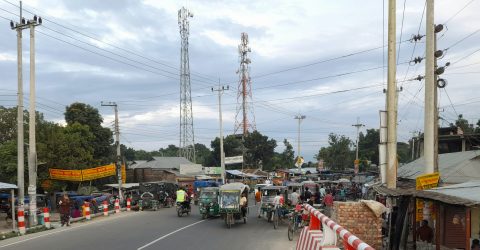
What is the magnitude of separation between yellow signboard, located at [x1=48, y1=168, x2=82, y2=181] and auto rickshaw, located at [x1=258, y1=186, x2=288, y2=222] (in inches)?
708

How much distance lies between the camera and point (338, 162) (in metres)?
Result: 88.5

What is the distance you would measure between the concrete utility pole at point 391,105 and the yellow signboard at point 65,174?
30696 mm

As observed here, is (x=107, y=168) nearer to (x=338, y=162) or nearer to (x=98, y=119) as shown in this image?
(x=98, y=119)

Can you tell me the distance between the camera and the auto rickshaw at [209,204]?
2791cm

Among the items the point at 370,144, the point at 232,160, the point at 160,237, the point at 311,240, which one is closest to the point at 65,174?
the point at 160,237

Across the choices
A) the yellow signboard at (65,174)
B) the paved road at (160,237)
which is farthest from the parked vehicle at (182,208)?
the yellow signboard at (65,174)

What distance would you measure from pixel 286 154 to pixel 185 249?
97.6m

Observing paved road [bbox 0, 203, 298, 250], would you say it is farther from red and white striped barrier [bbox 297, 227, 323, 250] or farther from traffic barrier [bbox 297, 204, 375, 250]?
traffic barrier [bbox 297, 204, 375, 250]

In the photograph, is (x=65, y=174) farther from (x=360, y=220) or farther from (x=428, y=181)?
(x=428, y=181)

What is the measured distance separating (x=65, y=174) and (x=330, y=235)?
3802cm

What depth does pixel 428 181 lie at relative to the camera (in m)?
15.3

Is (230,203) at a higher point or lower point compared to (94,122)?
lower

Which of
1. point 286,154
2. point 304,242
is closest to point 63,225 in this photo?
point 304,242

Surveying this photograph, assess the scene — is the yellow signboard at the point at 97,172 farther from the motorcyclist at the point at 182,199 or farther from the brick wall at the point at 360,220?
the brick wall at the point at 360,220
